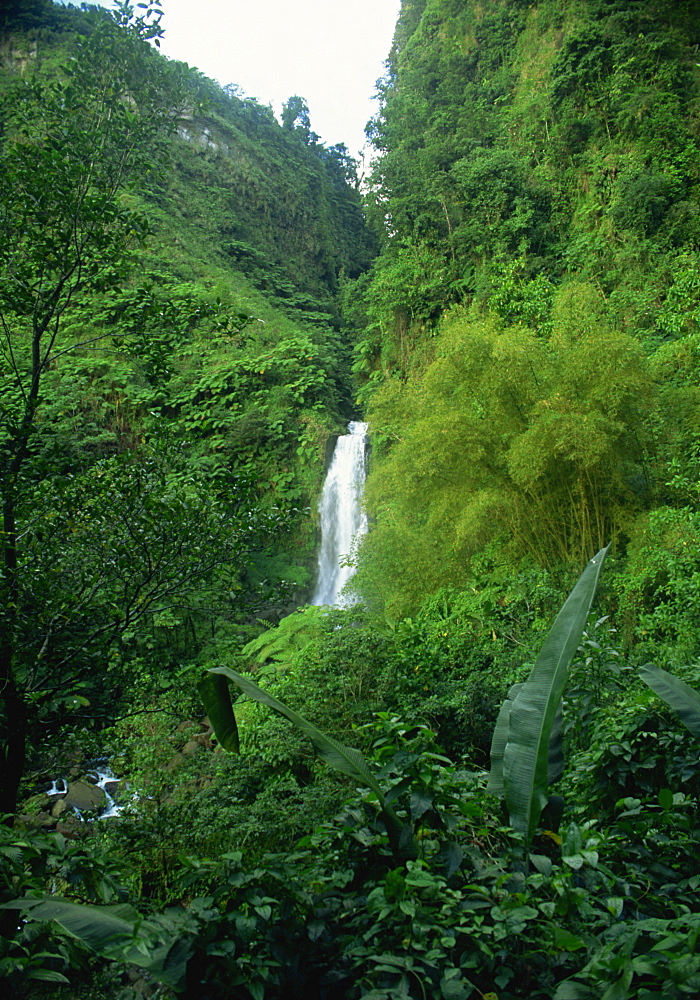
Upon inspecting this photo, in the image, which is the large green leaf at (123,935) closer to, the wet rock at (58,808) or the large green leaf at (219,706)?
the large green leaf at (219,706)

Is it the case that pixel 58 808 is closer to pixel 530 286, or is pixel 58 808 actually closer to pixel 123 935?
pixel 123 935

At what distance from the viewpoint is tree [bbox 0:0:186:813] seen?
3012 millimetres

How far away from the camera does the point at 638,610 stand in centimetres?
625

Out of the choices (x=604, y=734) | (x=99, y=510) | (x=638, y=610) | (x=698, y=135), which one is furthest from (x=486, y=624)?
(x=698, y=135)

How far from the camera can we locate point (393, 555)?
820 centimetres

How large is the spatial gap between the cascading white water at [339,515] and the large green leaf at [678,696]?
31.7ft

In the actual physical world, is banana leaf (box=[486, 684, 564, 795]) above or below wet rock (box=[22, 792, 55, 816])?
above

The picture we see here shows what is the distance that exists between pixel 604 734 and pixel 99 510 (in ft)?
8.89

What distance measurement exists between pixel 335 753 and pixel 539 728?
63 cm

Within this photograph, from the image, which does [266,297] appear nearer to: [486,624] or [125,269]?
[486,624]

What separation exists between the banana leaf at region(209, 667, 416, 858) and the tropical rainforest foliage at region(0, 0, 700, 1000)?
0.05 ft

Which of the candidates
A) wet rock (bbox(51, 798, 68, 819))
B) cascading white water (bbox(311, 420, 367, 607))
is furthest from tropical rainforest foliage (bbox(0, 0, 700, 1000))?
cascading white water (bbox(311, 420, 367, 607))

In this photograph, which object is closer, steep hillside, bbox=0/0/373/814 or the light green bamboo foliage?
the light green bamboo foliage

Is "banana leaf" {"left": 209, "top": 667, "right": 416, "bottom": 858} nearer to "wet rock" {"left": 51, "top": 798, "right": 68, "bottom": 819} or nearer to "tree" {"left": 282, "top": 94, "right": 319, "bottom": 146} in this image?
"wet rock" {"left": 51, "top": 798, "right": 68, "bottom": 819}
